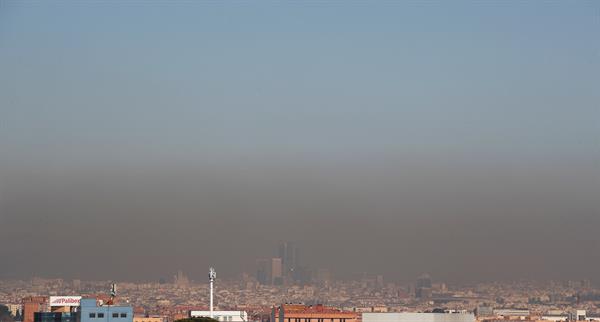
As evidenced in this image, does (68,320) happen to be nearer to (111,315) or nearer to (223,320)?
(111,315)

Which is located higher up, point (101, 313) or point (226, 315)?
point (226, 315)

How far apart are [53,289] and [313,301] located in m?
36.4

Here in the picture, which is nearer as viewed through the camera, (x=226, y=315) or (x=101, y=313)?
(x=101, y=313)

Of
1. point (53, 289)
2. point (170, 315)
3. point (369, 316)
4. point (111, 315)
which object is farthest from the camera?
point (53, 289)

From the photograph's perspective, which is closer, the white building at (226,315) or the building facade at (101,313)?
the building facade at (101,313)

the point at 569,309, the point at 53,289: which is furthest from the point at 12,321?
the point at 569,309

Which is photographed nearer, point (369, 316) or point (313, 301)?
point (369, 316)

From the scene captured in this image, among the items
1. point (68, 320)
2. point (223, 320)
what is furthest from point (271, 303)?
point (68, 320)

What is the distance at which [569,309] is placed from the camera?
19112 centimetres

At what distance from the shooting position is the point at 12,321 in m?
126

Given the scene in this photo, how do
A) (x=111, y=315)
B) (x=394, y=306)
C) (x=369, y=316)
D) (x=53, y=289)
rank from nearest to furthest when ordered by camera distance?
1. (x=111, y=315)
2. (x=369, y=316)
3. (x=53, y=289)
4. (x=394, y=306)

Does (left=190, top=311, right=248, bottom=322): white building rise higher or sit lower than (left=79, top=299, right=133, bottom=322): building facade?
higher

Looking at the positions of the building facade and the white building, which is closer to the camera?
the building facade

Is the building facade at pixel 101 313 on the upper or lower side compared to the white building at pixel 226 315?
lower
